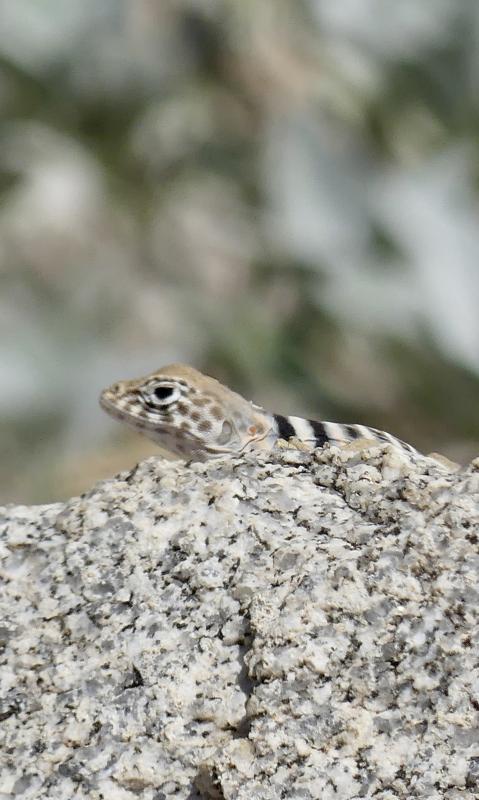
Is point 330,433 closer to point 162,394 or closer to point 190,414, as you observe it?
point 190,414

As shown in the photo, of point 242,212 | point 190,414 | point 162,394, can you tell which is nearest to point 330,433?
point 190,414

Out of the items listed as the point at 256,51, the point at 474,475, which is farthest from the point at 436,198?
the point at 474,475

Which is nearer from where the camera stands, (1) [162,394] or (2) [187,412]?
(2) [187,412]

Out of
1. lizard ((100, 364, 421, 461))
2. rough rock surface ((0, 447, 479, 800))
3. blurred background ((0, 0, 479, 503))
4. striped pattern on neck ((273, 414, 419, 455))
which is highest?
blurred background ((0, 0, 479, 503))

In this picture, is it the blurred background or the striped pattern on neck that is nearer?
the striped pattern on neck

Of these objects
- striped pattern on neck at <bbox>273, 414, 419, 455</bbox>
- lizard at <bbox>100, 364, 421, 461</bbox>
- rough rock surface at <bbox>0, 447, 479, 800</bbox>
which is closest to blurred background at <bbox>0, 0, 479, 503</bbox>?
lizard at <bbox>100, 364, 421, 461</bbox>

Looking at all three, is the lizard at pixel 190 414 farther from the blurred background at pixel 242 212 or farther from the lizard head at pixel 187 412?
the blurred background at pixel 242 212

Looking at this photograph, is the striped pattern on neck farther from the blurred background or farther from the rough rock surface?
the blurred background
